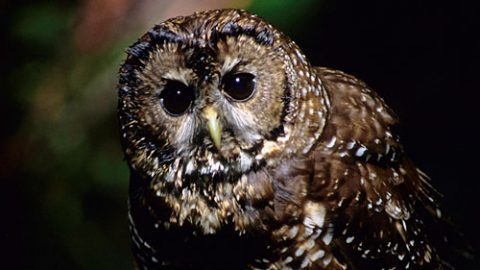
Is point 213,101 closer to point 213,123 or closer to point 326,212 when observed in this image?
point 213,123

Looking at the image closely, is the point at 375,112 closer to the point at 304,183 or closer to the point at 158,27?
the point at 304,183

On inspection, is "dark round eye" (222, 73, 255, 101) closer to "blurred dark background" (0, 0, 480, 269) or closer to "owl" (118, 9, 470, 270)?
"owl" (118, 9, 470, 270)

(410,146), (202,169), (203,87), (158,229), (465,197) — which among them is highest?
(203,87)

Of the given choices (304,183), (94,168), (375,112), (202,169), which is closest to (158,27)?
(202,169)

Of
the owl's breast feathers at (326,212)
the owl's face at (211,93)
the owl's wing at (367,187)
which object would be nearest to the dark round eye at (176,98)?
the owl's face at (211,93)

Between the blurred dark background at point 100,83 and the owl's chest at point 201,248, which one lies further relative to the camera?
the blurred dark background at point 100,83

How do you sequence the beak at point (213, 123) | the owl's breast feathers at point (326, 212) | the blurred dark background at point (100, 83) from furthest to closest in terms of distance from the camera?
the blurred dark background at point (100, 83), the owl's breast feathers at point (326, 212), the beak at point (213, 123)

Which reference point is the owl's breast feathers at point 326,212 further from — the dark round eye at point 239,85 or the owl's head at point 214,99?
the dark round eye at point 239,85

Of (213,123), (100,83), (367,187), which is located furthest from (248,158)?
(100,83)
